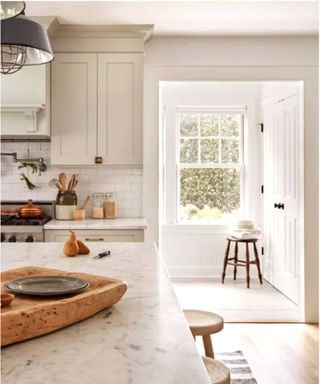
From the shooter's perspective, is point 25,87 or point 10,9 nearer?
point 10,9

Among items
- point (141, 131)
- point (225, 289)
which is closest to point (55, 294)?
point (141, 131)

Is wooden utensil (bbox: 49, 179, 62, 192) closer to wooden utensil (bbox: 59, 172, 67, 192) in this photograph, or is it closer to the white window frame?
wooden utensil (bbox: 59, 172, 67, 192)

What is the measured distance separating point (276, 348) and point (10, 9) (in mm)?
2964

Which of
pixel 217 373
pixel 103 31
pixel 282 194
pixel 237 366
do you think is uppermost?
pixel 103 31

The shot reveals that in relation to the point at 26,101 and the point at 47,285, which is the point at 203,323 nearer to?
the point at 47,285

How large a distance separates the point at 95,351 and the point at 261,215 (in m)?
5.39

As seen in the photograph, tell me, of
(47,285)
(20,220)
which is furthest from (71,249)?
(20,220)

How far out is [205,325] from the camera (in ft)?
6.46

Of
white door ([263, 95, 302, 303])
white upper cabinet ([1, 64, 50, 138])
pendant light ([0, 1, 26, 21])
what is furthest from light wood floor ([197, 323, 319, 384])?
pendant light ([0, 1, 26, 21])

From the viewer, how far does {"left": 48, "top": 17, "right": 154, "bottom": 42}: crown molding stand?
3829mm

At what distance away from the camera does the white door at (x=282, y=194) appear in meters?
4.58

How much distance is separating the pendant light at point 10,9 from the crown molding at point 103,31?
7.15 feet

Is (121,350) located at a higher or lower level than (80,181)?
lower

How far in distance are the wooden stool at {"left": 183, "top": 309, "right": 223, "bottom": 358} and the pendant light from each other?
4.67 ft
